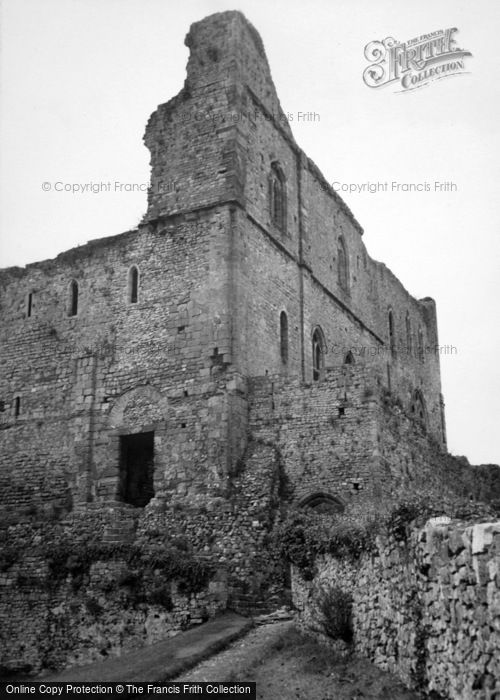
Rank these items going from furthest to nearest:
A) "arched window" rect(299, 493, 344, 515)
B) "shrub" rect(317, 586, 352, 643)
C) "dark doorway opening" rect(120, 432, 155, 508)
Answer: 1. "dark doorway opening" rect(120, 432, 155, 508)
2. "arched window" rect(299, 493, 344, 515)
3. "shrub" rect(317, 586, 352, 643)

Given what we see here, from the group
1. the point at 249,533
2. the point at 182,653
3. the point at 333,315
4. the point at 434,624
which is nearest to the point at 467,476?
the point at 333,315

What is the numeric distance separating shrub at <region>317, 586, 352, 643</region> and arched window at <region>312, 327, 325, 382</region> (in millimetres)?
14443

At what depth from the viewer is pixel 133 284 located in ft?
83.4

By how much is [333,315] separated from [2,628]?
13.9 metres

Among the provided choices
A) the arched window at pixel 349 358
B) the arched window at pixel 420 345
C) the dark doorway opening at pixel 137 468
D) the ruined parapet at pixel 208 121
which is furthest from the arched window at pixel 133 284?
the arched window at pixel 420 345

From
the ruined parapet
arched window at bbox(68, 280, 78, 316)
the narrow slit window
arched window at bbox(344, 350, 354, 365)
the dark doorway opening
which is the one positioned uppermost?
the ruined parapet

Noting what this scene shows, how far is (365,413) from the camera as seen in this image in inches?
850

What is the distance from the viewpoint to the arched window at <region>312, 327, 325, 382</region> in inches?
1090

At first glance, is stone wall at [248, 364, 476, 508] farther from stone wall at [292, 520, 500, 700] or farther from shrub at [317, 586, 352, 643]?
stone wall at [292, 520, 500, 700]

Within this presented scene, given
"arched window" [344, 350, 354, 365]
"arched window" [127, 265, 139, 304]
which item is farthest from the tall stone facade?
"arched window" [344, 350, 354, 365]

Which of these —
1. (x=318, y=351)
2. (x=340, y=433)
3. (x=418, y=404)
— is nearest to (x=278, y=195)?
(x=318, y=351)

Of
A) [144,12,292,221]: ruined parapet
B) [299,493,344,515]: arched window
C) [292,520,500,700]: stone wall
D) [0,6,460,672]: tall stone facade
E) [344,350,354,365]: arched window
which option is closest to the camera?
[292,520,500,700]: stone wall

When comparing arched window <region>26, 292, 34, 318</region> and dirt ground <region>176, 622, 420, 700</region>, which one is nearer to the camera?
dirt ground <region>176, 622, 420, 700</region>

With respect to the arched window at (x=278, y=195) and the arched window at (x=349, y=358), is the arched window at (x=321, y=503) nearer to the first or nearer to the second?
the arched window at (x=278, y=195)
